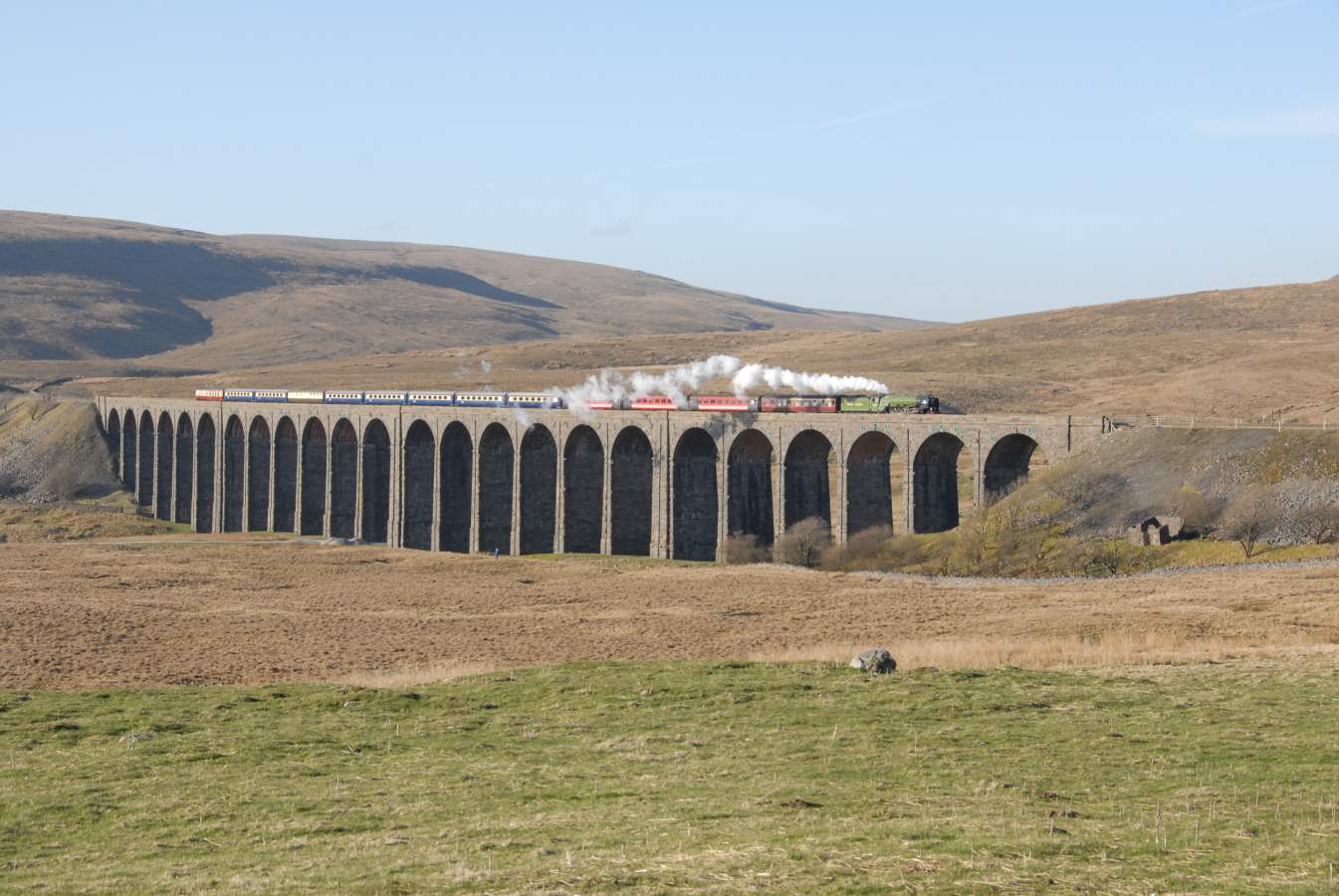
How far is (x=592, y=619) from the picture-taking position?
144 feet

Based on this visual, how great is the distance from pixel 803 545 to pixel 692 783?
4099cm

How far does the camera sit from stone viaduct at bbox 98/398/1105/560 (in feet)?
190

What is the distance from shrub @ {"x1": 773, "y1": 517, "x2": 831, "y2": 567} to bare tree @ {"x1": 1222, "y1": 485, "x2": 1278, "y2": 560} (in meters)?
16.4

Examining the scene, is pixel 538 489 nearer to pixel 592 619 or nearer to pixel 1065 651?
pixel 592 619

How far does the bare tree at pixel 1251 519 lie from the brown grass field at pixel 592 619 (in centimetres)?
387

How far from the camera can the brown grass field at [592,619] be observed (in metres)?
32.7

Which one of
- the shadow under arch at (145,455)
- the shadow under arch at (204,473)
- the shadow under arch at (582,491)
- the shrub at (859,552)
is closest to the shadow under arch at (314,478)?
the shadow under arch at (204,473)

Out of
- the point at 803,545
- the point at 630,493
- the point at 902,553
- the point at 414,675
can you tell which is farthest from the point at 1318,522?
the point at 630,493

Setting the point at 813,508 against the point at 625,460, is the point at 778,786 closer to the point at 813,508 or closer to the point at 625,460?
the point at 813,508

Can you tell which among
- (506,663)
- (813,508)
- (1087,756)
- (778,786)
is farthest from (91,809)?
(813,508)

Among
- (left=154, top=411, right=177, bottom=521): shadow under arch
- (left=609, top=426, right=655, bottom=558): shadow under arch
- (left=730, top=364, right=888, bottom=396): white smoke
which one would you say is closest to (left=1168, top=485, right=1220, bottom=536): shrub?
(left=730, top=364, right=888, bottom=396): white smoke

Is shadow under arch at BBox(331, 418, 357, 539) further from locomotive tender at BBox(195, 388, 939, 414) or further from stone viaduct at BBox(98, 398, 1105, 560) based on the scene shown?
locomotive tender at BBox(195, 388, 939, 414)

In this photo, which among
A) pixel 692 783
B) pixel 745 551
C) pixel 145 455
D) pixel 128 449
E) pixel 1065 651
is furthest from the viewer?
pixel 128 449

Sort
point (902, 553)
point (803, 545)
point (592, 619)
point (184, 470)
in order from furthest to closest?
point (184, 470) < point (803, 545) < point (902, 553) < point (592, 619)
